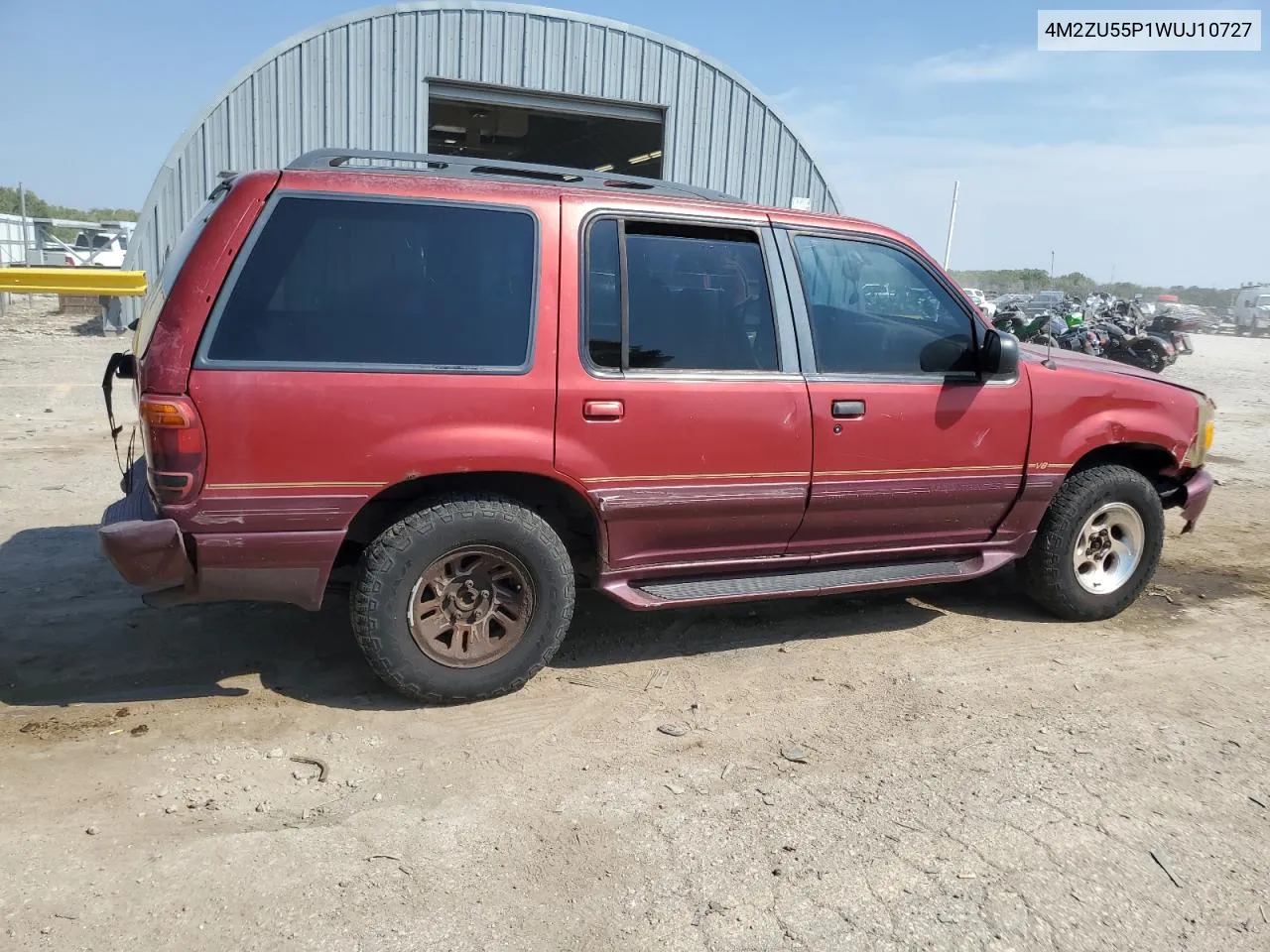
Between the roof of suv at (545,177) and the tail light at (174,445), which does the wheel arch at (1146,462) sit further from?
the tail light at (174,445)

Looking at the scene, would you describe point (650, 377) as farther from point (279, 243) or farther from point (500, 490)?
point (279, 243)

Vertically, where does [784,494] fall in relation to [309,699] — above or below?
above

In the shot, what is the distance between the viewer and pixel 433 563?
3.53 metres

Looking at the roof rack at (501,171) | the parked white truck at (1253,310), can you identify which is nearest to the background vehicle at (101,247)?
the roof rack at (501,171)

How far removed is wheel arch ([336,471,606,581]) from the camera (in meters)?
3.59

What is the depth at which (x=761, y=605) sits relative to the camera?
4.99 meters

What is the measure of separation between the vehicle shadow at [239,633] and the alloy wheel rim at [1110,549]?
35 cm

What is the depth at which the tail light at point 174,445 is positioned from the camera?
312 centimetres

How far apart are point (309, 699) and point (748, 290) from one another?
2.42m

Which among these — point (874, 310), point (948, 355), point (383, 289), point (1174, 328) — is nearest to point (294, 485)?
point (383, 289)

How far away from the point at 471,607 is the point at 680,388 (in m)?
1.18

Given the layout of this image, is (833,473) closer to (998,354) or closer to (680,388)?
(680,388)

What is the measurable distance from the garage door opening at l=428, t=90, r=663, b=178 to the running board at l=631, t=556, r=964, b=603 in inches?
422

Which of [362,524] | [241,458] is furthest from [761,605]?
[241,458]
